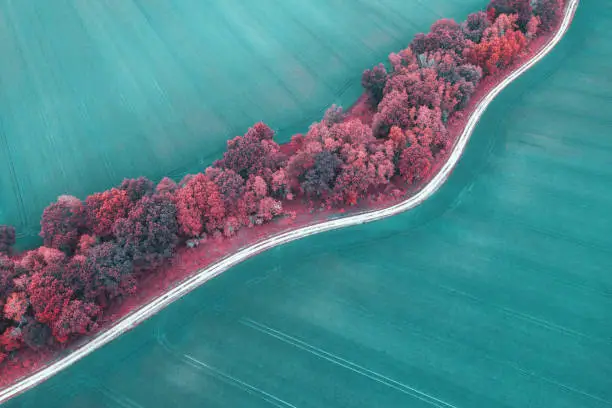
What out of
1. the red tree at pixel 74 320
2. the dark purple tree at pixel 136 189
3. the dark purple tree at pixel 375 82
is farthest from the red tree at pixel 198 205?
the dark purple tree at pixel 375 82

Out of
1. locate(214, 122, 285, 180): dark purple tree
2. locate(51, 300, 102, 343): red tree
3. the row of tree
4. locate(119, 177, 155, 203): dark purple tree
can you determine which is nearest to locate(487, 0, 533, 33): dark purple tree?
the row of tree

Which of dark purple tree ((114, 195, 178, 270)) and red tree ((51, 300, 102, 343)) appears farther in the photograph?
dark purple tree ((114, 195, 178, 270))

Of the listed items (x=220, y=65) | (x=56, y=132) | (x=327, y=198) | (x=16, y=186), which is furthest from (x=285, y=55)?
(x=16, y=186)

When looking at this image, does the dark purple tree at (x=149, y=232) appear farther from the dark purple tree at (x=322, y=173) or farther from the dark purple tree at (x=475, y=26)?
the dark purple tree at (x=475, y=26)

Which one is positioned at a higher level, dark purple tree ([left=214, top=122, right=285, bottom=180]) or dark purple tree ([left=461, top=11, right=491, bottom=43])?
dark purple tree ([left=461, top=11, right=491, bottom=43])

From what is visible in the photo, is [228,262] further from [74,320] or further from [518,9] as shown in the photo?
[518,9]

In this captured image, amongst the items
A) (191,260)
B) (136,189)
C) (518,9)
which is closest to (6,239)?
(136,189)

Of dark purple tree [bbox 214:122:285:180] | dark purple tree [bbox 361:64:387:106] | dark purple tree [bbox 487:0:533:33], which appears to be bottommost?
dark purple tree [bbox 214:122:285:180]

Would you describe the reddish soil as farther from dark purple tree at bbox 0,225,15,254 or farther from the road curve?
dark purple tree at bbox 0,225,15,254
